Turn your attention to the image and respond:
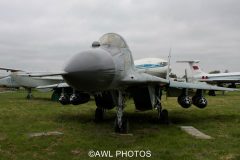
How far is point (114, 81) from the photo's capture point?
811 cm

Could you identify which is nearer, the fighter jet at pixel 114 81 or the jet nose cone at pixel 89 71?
the jet nose cone at pixel 89 71

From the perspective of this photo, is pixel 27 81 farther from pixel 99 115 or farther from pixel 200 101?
pixel 200 101

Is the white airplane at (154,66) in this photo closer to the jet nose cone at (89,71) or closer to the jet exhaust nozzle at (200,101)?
the jet exhaust nozzle at (200,101)

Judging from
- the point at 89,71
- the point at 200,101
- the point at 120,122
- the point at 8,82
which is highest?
the point at 89,71

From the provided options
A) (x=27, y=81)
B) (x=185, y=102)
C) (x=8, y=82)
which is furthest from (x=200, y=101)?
(x=8, y=82)

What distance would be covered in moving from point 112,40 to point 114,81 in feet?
6.30

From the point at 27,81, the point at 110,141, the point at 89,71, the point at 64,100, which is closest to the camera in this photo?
the point at 89,71

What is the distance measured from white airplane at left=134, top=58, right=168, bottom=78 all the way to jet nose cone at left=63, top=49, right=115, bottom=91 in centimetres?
1310

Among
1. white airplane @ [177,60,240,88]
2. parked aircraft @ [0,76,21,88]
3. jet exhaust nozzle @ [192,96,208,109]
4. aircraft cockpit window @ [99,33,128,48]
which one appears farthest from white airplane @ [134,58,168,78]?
white airplane @ [177,60,240,88]

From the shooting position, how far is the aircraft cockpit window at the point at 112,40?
9455mm

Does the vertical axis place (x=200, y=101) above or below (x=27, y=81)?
below

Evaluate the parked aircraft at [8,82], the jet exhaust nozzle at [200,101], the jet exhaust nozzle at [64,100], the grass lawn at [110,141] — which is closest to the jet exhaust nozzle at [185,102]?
the jet exhaust nozzle at [200,101]

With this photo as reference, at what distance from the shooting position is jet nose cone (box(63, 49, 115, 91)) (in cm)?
693

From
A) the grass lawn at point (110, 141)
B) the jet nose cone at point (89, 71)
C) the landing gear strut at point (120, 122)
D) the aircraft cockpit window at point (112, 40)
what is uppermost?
the aircraft cockpit window at point (112, 40)
